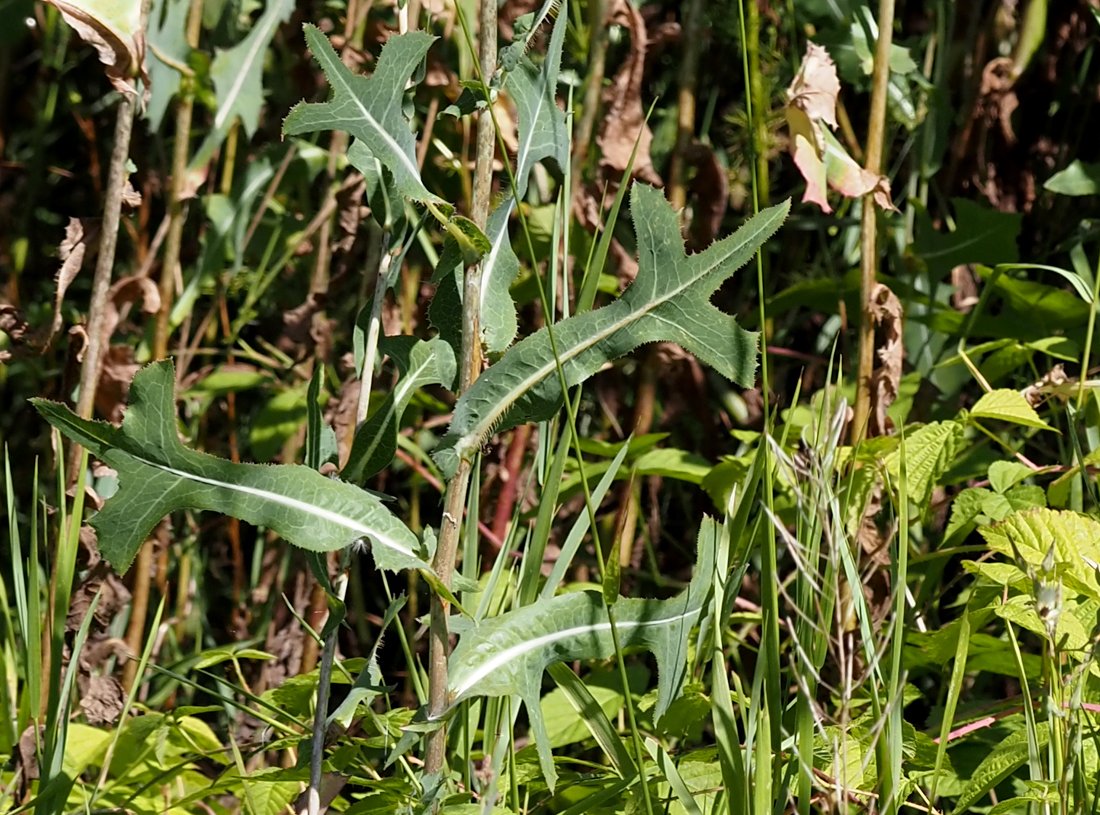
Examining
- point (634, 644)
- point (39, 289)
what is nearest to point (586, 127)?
point (634, 644)

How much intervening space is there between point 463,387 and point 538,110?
20 cm

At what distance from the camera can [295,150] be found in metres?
1.66

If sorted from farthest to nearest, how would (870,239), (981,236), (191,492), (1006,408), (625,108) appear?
(625,108) < (981,236) < (870,239) < (1006,408) < (191,492)

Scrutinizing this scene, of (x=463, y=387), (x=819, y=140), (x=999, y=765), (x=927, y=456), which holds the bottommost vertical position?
(x=999, y=765)

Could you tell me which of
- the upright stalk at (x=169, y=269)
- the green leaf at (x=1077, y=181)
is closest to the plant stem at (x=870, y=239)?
the green leaf at (x=1077, y=181)

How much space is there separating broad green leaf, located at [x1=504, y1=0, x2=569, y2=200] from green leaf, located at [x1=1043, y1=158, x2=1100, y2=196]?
84cm

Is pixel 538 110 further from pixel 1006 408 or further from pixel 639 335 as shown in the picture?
pixel 1006 408

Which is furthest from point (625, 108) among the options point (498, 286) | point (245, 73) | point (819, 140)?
point (498, 286)

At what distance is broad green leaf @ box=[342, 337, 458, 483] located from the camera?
2.45 feet

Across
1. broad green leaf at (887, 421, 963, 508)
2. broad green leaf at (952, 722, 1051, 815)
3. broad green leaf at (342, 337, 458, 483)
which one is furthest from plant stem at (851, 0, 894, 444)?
broad green leaf at (342, 337, 458, 483)

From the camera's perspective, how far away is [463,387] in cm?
76

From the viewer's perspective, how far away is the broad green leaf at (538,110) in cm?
79

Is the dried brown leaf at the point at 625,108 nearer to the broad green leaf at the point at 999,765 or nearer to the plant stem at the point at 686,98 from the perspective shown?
the plant stem at the point at 686,98

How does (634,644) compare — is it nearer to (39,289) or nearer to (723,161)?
(723,161)
